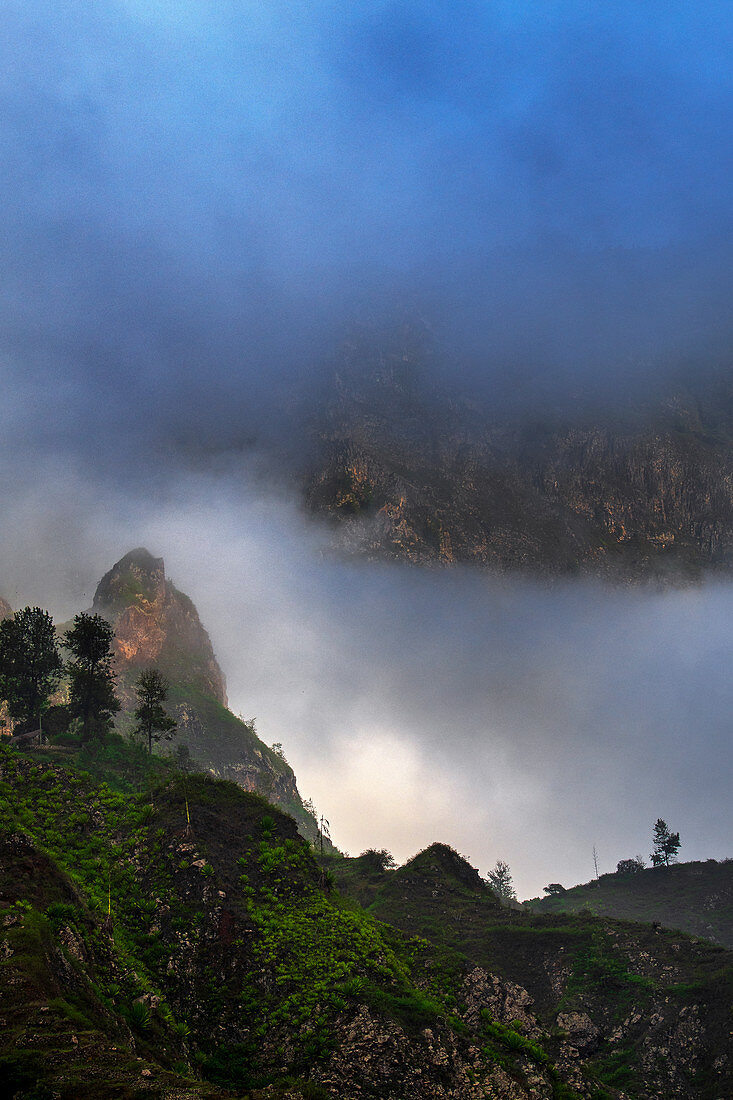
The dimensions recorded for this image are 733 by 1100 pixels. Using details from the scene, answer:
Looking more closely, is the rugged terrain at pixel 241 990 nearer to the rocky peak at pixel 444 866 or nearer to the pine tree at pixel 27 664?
the pine tree at pixel 27 664

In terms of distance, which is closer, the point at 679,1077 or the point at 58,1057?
the point at 58,1057

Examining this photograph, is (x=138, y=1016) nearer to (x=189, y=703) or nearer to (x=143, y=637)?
(x=189, y=703)

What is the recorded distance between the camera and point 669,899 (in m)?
128

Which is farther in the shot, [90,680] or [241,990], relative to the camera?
[90,680]

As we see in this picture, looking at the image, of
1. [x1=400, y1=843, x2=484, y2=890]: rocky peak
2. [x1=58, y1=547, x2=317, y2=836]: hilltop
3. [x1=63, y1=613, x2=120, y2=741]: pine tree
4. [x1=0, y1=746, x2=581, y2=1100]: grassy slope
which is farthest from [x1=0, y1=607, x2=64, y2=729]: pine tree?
[x1=58, y1=547, x2=317, y2=836]: hilltop

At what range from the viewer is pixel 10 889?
30.3m

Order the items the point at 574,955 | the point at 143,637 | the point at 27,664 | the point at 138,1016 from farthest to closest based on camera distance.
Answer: the point at 143,637 < the point at 27,664 < the point at 574,955 < the point at 138,1016

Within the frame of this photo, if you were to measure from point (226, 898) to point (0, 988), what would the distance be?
2072cm

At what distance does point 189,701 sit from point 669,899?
375ft

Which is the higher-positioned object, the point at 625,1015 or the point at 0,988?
the point at 0,988

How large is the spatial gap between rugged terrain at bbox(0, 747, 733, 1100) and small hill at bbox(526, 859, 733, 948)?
4979cm

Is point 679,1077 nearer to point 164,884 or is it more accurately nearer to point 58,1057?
point 164,884

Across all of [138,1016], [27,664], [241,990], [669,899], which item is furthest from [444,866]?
[138,1016]

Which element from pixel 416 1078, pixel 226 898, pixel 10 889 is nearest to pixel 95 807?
pixel 226 898
